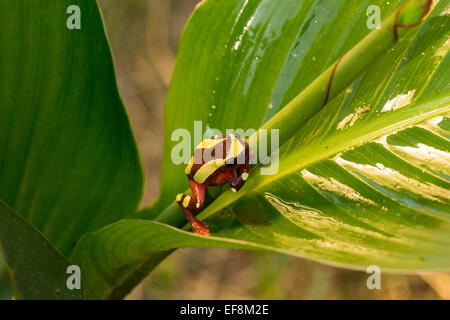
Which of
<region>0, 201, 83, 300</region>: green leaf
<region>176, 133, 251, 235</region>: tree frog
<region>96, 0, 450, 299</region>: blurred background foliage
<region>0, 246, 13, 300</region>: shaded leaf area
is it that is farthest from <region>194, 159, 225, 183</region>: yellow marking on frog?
<region>96, 0, 450, 299</region>: blurred background foliage

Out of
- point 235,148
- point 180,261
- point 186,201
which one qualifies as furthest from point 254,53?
point 180,261

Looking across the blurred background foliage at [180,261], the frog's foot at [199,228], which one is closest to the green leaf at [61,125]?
the frog's foot at [199,228]

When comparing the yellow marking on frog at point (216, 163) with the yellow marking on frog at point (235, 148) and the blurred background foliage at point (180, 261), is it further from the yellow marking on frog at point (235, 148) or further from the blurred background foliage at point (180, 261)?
the blurred background foliage at point (180, 261)

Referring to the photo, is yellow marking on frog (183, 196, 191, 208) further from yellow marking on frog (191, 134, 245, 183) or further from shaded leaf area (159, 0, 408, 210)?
shaded leaf area (159, 0, 408, 210)

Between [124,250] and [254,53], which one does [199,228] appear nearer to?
[124,250]
